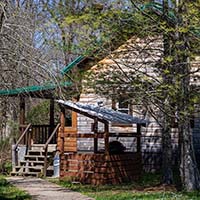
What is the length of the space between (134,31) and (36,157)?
9389 millimetres

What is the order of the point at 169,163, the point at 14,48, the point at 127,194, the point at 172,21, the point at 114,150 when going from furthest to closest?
1. the point at 114,150
2. the point at 169,163
3. the point at 127,194
4. the point at 14,48
5. the point at 172,21

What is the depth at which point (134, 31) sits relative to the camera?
1336 cm

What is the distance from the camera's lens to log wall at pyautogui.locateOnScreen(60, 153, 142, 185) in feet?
56.7

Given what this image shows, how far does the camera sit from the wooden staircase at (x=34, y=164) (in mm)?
20578

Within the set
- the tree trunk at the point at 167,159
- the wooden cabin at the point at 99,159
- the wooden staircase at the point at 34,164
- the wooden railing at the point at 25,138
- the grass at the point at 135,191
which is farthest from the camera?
the wooden railing at the point at 25,138

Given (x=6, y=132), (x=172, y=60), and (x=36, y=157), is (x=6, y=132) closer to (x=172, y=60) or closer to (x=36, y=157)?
(x=36, y=157)

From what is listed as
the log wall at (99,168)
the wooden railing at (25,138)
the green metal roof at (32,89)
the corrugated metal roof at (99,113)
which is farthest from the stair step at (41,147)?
the corrugated metal roof at (99,113)

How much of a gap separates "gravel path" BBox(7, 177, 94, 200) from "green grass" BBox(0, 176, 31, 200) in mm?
222

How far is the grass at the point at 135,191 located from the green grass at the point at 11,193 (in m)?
1.67

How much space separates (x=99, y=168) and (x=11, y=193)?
129 inches

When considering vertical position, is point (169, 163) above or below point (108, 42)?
below

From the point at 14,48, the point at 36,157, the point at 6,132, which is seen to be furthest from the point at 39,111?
the point at 14,48

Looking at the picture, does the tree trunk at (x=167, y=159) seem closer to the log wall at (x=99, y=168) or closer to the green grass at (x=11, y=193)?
the log wall at (x=99, y=168)

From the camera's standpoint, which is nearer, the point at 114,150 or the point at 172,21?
the point at 172,21
